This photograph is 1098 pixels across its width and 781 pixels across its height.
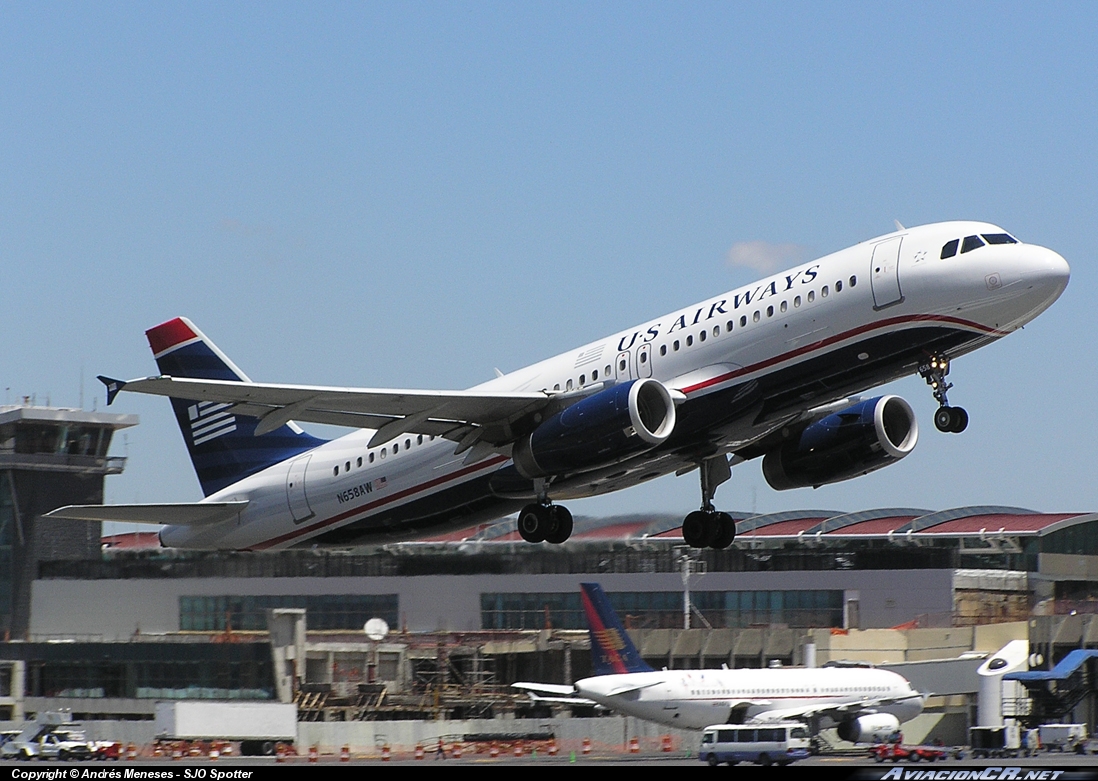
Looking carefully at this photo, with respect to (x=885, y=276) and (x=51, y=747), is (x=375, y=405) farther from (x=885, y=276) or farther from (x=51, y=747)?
(x=51, y=747)

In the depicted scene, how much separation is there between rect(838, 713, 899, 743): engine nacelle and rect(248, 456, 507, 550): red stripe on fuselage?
16435 millimetres

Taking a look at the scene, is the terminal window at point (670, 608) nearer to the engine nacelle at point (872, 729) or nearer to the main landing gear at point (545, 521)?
the engine nacelle at point (872, 729)

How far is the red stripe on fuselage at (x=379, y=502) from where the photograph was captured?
115 feet

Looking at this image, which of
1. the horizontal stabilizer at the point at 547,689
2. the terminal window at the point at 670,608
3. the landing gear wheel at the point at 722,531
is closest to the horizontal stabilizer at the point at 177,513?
the landing gear wheel at the point at 722,531

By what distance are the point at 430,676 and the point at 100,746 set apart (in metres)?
12.4

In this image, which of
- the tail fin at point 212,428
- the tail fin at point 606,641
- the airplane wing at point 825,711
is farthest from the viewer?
the tail fin at point 606,641

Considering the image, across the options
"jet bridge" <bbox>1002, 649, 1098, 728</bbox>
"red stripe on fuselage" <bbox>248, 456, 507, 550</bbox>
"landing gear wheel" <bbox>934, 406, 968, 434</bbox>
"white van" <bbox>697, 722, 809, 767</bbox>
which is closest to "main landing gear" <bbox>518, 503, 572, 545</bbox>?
"red stripe on fuselage" <bbox>248, 456, 507, 550</bbox>

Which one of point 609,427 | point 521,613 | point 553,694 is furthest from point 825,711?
point 609,427

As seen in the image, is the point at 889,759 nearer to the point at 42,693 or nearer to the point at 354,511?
the point at 354,511

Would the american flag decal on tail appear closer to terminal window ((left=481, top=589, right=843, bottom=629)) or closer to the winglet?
the winglet

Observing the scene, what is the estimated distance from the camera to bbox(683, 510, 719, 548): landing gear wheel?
36656mm

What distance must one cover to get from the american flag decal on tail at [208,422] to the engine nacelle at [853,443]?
1457cm

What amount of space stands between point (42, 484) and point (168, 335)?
48185 millimetres

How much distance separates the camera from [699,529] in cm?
3669
